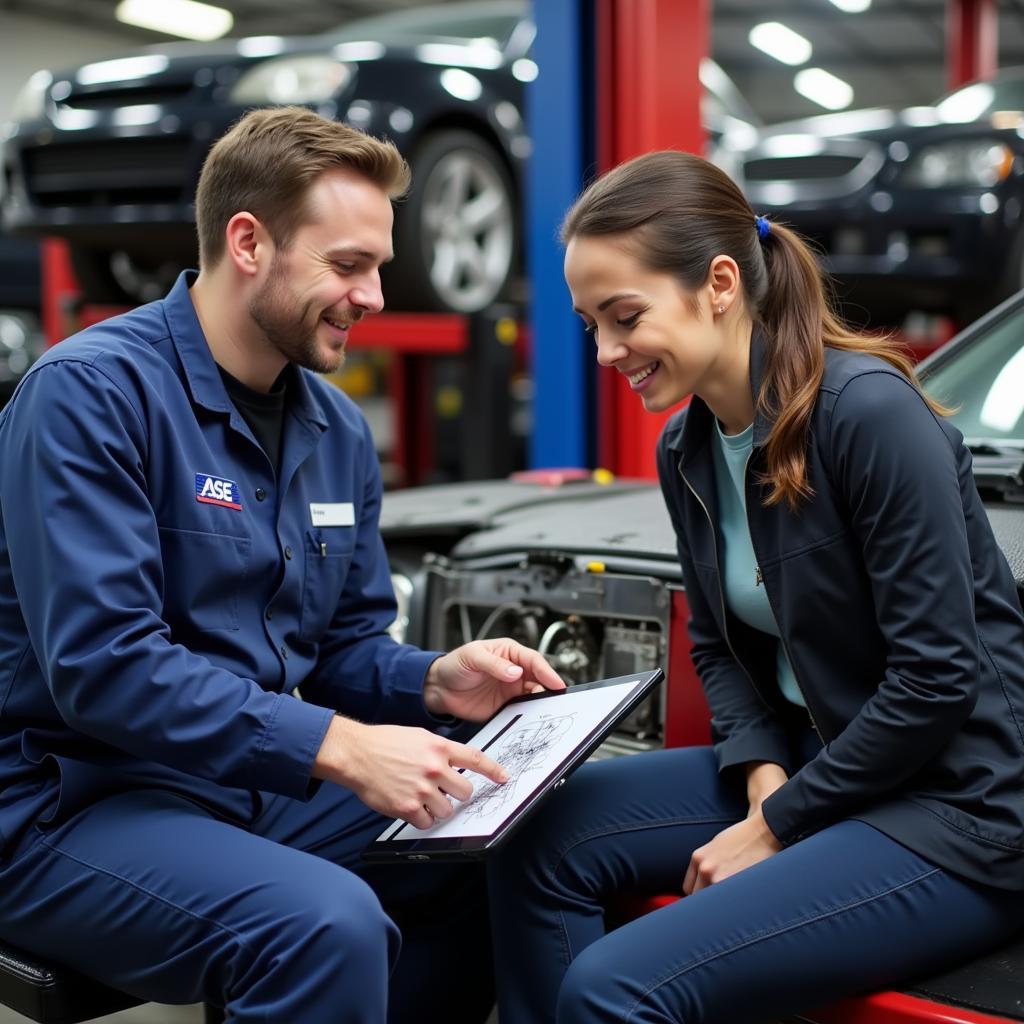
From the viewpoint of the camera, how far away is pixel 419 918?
6.22 feet

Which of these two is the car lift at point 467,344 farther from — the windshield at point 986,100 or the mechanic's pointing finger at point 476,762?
the mechanic's pointing finger at point 476,762

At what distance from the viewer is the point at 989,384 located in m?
2.12

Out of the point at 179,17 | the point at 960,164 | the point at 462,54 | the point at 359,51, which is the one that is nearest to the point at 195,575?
the point at 359,51

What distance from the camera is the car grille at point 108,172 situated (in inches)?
162

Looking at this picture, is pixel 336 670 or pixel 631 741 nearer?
pixel 336 670

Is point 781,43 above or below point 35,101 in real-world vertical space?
above

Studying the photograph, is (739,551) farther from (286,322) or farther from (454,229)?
(454,229)

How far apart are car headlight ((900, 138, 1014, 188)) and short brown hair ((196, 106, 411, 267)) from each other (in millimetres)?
3248

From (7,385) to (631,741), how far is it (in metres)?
5.80

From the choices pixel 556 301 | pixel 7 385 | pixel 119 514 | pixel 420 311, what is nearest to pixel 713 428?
pixel 119 514

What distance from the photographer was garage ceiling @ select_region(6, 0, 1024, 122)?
12.8 meters

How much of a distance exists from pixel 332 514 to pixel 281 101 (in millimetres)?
2671

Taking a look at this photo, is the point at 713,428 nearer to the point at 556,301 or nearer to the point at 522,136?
the point at 556,301

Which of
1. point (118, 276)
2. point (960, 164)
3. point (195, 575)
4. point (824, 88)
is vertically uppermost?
point (824, 88)
